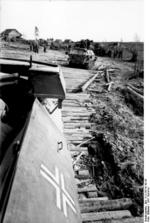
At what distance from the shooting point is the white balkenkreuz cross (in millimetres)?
1929

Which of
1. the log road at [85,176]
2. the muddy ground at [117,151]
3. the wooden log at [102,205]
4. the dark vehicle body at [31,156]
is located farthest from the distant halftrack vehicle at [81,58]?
the dark vehicle body at [31,156]

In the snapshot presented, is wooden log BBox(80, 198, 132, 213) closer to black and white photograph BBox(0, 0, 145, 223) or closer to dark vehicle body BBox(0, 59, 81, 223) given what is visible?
black and white photograph BBox(0, 0, 145, 223)

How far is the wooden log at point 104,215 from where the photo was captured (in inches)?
138

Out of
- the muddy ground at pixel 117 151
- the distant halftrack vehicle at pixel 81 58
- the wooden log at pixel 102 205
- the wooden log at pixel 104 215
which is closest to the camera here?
the wooden log at pixel 104 215

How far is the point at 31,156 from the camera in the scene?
6.06 ft

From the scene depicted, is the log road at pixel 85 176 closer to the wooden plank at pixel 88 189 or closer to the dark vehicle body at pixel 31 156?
the wooden plank at pixel 88 189

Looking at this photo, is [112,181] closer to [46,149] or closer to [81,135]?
[81,135]

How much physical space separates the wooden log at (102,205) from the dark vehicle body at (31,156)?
1.45 metres

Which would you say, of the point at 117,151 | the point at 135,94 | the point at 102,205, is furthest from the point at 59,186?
the point at 135,94

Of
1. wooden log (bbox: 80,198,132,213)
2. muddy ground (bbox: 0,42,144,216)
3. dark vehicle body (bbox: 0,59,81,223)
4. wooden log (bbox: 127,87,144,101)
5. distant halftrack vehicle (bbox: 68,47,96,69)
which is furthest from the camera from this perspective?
distant halftrack vehicle (bbox: 68,47,96,69)

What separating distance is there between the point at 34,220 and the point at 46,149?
756 millimetres

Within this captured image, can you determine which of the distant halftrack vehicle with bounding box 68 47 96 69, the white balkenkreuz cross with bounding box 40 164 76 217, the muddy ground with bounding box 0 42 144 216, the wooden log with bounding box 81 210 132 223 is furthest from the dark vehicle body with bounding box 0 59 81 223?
the distant halftrack vehicle with bounding box 68 47 96 69

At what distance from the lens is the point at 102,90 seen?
1084 cm

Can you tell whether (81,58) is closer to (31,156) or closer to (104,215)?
(104,215)
